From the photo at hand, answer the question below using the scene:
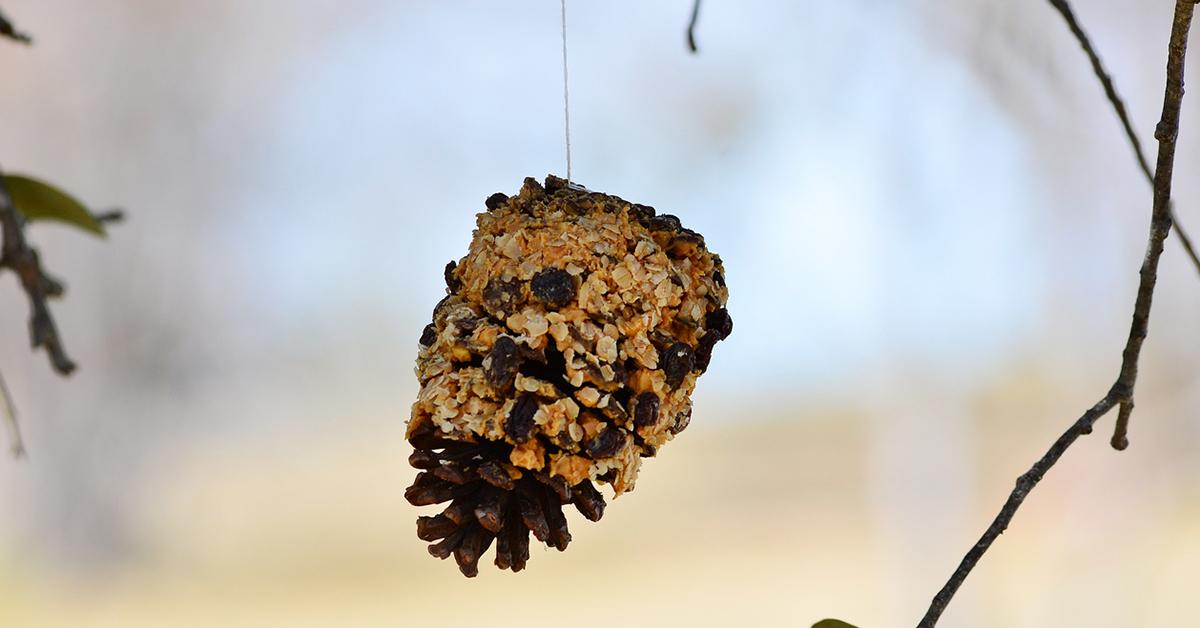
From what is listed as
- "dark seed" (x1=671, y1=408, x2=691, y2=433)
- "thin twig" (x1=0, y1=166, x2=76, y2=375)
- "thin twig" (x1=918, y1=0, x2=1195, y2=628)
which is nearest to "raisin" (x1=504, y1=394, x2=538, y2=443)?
Answer: "dark seed" (x1=671, y1=408, x2=691, y2=433)

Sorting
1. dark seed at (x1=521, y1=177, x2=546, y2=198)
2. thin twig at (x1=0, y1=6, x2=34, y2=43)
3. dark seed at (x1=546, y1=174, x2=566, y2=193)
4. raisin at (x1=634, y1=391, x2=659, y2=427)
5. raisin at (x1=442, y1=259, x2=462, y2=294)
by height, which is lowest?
thin twig at (x1=0, y1=6, x2=34, y2=43)

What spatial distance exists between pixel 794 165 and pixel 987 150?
1.05 feet

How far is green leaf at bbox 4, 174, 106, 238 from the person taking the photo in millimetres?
376

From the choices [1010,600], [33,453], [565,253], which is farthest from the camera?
[1010,600]

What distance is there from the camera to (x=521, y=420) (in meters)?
0.69

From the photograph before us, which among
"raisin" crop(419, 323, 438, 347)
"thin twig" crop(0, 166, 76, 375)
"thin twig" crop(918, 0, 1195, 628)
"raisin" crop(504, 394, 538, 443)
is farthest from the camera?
"raisin" crop(419, 323, 438, 347)

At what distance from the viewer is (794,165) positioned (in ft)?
6.66

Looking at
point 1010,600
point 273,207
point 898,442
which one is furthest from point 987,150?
point 273,207

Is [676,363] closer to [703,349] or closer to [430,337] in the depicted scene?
[703,349]

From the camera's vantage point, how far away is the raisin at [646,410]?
71 cm

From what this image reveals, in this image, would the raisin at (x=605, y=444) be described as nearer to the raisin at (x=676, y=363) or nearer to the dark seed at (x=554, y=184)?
the raisin at (x=676, y=363)

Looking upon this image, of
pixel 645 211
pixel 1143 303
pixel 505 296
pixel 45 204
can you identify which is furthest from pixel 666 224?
pixel 45 204

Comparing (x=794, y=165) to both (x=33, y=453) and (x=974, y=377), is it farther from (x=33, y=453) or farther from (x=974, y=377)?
(x=33, y=453)

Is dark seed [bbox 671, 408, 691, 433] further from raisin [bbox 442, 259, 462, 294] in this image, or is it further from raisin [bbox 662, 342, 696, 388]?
raisin [bbox 442, 259, 462, 294]
